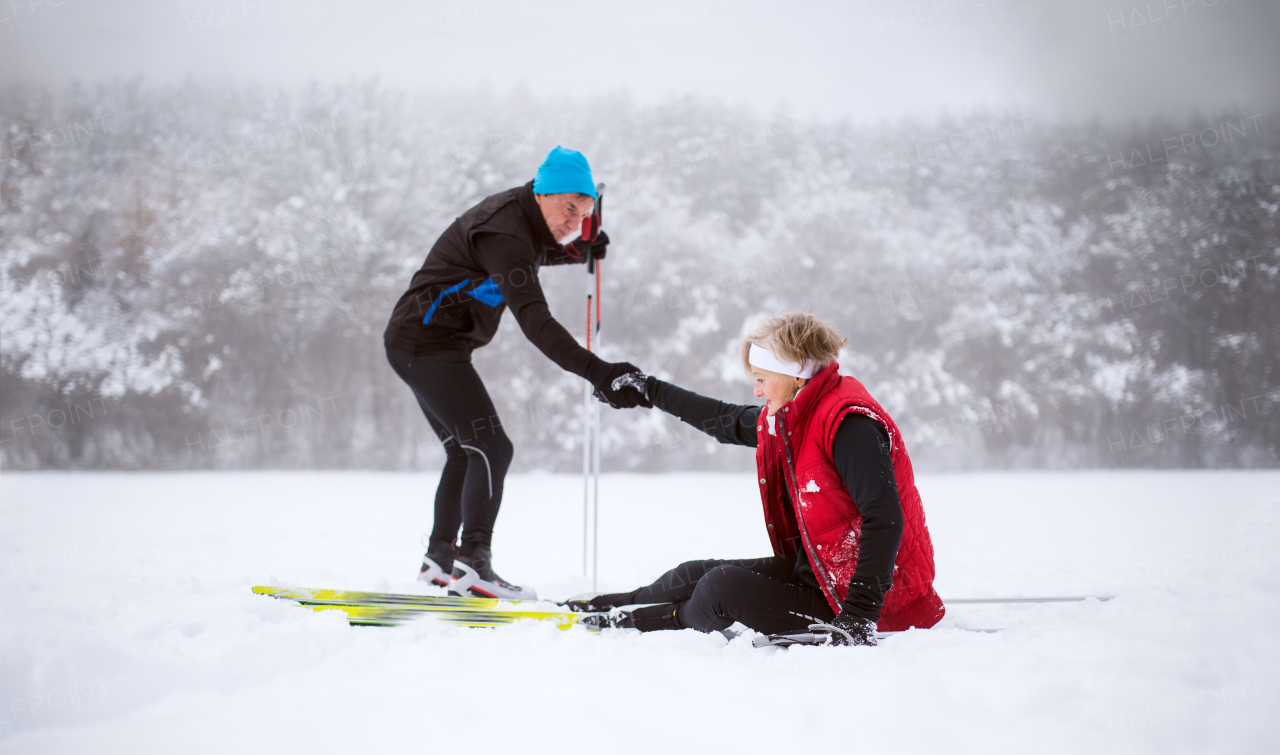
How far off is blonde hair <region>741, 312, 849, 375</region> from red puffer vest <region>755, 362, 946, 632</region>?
0.12 ft

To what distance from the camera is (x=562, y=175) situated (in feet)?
5.08

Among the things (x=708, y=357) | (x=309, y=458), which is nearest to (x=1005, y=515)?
(x=708, y=357)

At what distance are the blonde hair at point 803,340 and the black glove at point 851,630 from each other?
42 cm

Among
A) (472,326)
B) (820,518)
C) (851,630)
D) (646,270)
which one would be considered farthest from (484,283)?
(646,270)

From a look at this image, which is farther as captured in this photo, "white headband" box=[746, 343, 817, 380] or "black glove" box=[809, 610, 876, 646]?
"white headband" box=[746, 343, 817, 380]

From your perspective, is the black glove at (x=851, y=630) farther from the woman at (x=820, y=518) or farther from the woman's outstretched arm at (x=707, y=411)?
the woman's outstretched arm at (x=707, y=411)

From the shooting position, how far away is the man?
1542 millimetres

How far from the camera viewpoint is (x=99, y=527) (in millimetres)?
3096

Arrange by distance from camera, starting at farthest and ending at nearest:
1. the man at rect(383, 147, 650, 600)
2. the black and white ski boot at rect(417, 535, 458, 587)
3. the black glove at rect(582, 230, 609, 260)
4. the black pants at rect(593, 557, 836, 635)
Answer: the black glove at rect(582, 230, 609, 260) → the black and white ski boot at rect(417, 535, 458, 587) → the man at rect(383, 147, 650, 600) → the black pants at rect(593, 557, 836, 635)

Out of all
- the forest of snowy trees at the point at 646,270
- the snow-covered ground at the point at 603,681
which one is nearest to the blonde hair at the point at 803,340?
the snow-covered ground at the point at 603,681

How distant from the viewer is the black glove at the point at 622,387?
1.35 meters

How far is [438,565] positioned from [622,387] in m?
0.72

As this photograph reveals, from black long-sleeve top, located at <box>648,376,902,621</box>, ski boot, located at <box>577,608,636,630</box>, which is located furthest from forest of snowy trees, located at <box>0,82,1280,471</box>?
black long-sleeve top, located at <box>648,376,902,621</box>

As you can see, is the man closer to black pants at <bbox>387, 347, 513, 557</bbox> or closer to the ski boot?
black pants at <bbox>387, 347, 513, 557</bbox>
